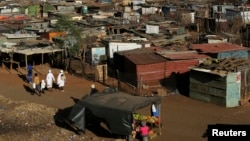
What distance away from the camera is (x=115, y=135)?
14.6m

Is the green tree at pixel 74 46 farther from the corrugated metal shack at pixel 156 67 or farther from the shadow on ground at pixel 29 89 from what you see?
the corrugated metal shack at pixel 156 67

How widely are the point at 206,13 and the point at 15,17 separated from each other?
18.5 meters

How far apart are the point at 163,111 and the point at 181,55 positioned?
18.6ft

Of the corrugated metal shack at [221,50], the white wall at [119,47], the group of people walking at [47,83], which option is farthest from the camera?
the white wall at [119,47]

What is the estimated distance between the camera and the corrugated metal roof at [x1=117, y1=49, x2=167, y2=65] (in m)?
21.3

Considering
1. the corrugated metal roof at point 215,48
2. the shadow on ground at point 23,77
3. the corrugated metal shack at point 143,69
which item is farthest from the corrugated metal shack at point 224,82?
the shadow on ground at point 23,77

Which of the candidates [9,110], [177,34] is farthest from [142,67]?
[177,34]

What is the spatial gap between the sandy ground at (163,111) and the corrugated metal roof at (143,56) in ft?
7.06

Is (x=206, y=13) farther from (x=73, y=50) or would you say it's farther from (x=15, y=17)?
(x=73, y=50)

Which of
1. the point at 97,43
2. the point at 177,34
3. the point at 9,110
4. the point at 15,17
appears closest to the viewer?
the point at 9,110

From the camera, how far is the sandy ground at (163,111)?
Answer: 48.7 feet

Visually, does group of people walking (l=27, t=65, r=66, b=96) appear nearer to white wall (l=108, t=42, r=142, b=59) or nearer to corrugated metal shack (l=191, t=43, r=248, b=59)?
white wall (l=108, t=42, r=142, b=59)

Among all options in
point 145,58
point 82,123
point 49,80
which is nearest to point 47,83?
point 49,80

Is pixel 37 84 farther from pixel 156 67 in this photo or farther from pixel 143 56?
pixel 156 67
